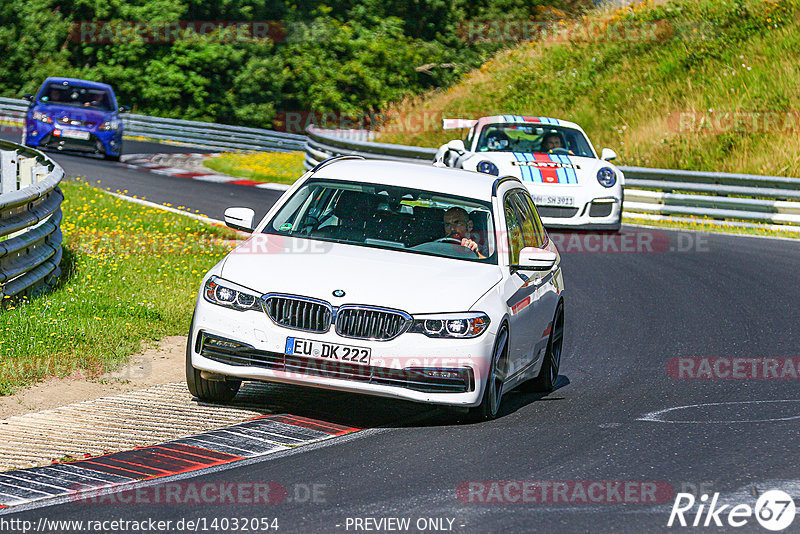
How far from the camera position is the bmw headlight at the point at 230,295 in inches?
293

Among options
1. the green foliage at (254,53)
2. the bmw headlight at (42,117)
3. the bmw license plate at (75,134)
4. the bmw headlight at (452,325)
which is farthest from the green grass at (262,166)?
the bmw headlight at (452,325)

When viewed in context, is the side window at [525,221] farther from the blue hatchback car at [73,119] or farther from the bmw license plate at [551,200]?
the blue hatchback car at [73,119]

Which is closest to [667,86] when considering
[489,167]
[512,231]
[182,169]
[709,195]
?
[709,195]

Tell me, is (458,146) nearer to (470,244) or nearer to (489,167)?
(489,167)

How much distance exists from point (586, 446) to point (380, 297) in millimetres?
1440

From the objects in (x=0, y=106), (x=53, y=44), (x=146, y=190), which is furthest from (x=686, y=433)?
(x=53, y=44)

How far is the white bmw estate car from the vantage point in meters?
7.30

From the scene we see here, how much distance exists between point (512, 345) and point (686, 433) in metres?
1.18

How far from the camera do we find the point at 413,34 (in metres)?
53.9

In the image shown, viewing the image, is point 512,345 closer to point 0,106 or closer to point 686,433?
point 686,433

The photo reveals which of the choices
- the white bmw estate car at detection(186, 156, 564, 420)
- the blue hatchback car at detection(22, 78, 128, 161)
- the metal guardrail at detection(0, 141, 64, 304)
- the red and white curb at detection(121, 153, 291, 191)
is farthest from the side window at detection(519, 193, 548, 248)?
the blue hatchback car at detection(22, 78, 128, 161)

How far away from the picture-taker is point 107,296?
36.6ft

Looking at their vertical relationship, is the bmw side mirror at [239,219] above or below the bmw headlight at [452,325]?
above

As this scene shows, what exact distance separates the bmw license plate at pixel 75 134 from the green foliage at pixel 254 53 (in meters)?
18.6
